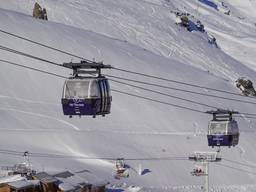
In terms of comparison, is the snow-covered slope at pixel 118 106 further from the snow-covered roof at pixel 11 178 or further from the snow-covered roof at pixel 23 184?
the snow-covered roof at pixel 23 184

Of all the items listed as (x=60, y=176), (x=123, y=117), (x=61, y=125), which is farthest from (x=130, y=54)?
(x=60, y=176)

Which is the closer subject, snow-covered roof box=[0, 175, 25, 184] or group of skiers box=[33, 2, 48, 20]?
snow-covered roof box=[0, 175, 25, 184]

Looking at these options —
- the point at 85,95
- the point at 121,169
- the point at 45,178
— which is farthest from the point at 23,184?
the point at 85,95

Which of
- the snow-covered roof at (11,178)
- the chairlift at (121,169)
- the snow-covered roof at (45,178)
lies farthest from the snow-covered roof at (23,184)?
the chairlift at (121,169)

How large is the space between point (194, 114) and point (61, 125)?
58.0ft

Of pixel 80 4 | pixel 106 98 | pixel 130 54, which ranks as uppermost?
pixel 80 4

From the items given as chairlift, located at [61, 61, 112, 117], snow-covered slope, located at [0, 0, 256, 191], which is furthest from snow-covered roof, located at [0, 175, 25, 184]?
chairlift, located at [61, 61, 112, 117]

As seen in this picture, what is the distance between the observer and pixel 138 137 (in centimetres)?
6066

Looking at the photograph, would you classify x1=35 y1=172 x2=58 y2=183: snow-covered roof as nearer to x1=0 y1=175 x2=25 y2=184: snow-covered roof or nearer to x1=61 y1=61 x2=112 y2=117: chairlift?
x1=0 y1=175 x2=25 y2=184: snow-covered roof

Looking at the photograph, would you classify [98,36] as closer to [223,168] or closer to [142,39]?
[142,39]

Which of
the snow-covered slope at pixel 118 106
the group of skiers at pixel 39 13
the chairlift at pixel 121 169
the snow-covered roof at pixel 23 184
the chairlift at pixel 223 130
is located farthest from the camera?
the group of skiers at pixel 39 13

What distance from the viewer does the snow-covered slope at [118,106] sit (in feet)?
173

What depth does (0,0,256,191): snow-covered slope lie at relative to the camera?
173 feet

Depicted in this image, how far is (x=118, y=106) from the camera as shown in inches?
2616
